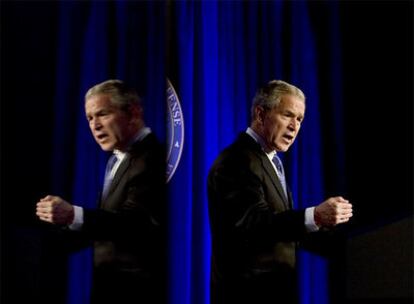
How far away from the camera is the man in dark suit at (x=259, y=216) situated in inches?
98.3

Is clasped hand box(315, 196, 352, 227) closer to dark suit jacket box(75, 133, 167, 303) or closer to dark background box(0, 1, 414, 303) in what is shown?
dark background box(0, 1, 414, 303)

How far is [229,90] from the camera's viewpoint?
2.66 m

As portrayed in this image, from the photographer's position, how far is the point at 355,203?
2637 millimetres

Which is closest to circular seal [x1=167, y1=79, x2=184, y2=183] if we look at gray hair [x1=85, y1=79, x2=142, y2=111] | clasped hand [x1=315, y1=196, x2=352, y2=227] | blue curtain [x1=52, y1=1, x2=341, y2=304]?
blue curtain [x1=52, y1=1, x2=341, y2=304]

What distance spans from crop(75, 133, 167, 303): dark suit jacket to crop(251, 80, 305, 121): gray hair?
511mm

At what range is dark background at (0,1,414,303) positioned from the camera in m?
2.57

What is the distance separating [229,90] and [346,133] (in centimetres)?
54

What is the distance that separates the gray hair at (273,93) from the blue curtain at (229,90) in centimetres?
3

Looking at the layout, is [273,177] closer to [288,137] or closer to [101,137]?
[288,137]

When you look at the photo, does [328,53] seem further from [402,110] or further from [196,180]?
[196,180]

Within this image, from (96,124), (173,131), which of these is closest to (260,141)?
(173,131)

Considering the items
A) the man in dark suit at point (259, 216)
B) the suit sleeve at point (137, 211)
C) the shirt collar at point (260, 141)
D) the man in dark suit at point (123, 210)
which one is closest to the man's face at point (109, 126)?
the man in dark suit at point (123, 210)

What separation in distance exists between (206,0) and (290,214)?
0.98 m

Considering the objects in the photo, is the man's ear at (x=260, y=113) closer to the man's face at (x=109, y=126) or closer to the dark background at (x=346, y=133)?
the dark background at (x=346, y=133)
